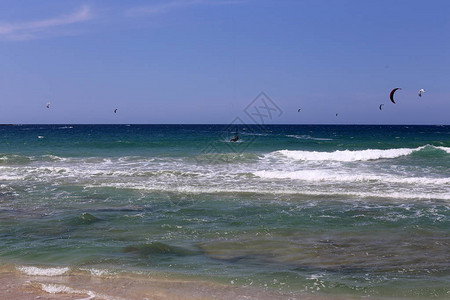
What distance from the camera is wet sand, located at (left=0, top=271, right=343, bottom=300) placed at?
5.96 meters

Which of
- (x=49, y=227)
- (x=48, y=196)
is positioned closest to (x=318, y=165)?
(x=48, y=196)

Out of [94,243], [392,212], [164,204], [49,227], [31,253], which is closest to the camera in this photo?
[31,253]

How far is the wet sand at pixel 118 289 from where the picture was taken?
5.96 metres

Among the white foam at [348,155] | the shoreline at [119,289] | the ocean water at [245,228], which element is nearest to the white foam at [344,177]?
the ocean water at [245,228]

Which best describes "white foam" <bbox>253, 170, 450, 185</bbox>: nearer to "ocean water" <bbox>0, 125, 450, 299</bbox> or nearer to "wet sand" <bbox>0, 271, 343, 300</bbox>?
"ocean water" <bbox>0, 125, 450, 299</bbox>

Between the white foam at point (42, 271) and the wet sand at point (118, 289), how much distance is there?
0.41ft

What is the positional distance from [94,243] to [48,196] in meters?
6.27

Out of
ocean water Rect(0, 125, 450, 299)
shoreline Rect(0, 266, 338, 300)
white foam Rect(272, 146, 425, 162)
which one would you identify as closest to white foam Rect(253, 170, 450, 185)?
Result: ocean water Rect(0, 125, 450, 299)

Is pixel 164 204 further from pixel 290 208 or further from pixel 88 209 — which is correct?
pixel 290 208

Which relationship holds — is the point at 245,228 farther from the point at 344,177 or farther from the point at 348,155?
the point at 348,155

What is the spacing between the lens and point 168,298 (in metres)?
5.94

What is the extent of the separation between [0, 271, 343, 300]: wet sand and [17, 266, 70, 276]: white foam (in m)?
0.13

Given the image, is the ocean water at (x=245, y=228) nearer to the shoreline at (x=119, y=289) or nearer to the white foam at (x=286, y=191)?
the white foam at (x=286, y=191)

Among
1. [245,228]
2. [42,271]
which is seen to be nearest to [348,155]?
[245,228]
